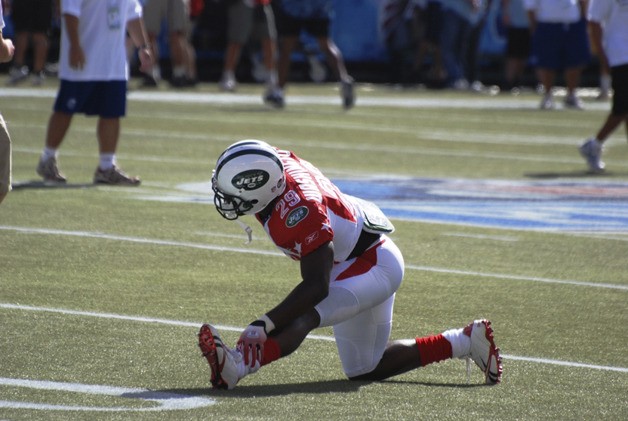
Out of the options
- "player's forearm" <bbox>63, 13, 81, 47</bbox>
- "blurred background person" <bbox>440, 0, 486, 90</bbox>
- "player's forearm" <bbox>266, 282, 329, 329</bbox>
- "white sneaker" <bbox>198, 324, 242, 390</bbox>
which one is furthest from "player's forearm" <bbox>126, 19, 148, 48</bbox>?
"blurred background person" <bbox>440, 0, 486, 90</bbox>

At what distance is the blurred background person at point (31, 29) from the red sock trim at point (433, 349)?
14793mm

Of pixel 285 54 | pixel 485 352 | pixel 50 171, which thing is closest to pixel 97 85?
pixel 50 171

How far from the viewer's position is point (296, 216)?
18.0 feet

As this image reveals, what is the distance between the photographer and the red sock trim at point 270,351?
5.39 metres

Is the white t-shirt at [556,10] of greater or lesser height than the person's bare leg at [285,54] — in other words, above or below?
above

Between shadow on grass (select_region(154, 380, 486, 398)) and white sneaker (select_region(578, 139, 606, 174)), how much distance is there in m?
7.94

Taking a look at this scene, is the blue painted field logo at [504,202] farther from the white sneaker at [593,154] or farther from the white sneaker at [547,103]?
the white sneaker at [547,103]

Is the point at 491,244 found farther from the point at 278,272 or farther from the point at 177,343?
the point at 177,343

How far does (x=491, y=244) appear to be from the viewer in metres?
9.33

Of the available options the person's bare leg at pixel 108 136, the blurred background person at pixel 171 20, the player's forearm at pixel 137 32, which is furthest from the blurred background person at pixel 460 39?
the person's bare leg at pixel 108 136

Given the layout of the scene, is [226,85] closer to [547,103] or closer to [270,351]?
[547,103]

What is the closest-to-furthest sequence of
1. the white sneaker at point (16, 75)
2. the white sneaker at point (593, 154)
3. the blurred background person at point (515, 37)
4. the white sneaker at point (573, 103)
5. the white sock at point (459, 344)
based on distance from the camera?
the white sock at point (459, 344) < the white sneaker at point (593, 154) < the white sneaker at point (573, 103) < the white sneaker at point (16, 75) < the blurred background person at point (515, 37)

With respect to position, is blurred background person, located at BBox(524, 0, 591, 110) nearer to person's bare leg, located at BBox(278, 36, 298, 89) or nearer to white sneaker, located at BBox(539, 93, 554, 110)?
white sneaker, located at BBox(539, 93, 554, 110)

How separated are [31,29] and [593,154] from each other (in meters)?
10.0
